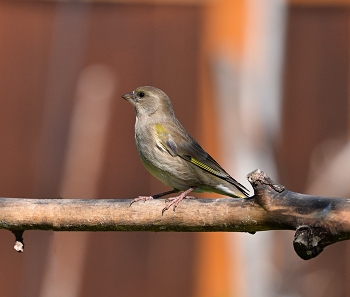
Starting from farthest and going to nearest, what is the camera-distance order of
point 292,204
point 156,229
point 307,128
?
point 307,128 → point 156,229 → point 292,204

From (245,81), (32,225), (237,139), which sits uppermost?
(245,81)

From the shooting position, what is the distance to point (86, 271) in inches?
325

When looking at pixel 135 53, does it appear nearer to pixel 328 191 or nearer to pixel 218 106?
pixel 218 106

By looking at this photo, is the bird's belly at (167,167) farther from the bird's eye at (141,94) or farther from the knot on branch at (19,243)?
the knot on branch at (19,243)

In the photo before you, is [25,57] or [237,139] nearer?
[237,139]

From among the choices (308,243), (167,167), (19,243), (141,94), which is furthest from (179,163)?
(308,243)

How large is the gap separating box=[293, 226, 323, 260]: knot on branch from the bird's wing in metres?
2.02

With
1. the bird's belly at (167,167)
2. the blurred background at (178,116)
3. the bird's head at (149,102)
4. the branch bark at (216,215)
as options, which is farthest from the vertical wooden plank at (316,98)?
the branch bark at (216,215)

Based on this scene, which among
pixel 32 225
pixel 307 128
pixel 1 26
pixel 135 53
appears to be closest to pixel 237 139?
pixel 307 128

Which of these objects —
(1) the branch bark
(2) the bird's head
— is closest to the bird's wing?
(2) the bird's head

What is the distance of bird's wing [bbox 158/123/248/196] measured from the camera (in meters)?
5.82

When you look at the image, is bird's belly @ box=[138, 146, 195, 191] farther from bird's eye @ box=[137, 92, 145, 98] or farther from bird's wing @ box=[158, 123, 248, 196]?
bird's eye @ box=[137, 92, 145, 98]

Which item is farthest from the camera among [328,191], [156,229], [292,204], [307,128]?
[307,128]

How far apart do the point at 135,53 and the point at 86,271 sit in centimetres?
286
